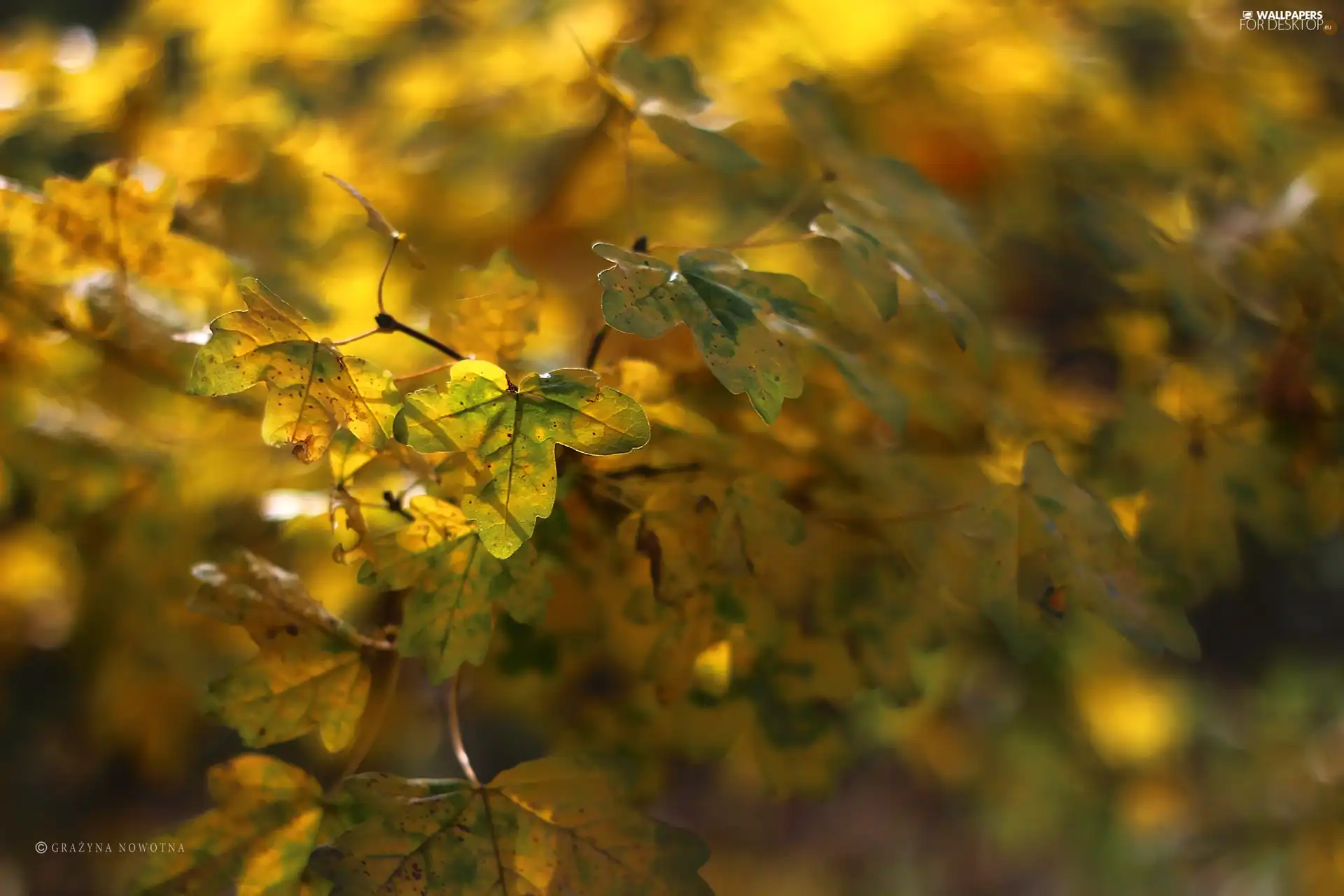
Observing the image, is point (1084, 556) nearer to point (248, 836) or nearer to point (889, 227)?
point (889, 227)

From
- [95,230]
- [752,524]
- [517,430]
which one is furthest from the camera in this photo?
[95,230]

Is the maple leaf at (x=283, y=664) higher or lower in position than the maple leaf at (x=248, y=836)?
higher

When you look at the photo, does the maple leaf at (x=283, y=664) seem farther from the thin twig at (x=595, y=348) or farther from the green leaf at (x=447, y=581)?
the thin twig at (x=595, y=348)

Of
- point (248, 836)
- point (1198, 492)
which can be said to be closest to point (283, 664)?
point (248, 836)

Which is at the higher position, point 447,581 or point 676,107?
point 676,107

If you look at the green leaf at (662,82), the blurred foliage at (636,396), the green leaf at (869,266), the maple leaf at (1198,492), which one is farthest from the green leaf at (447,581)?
the maple leaf at (1198,492)

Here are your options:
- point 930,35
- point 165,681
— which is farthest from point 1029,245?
point 165,681

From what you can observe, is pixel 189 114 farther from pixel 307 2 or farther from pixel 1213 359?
pixel 1213 359
